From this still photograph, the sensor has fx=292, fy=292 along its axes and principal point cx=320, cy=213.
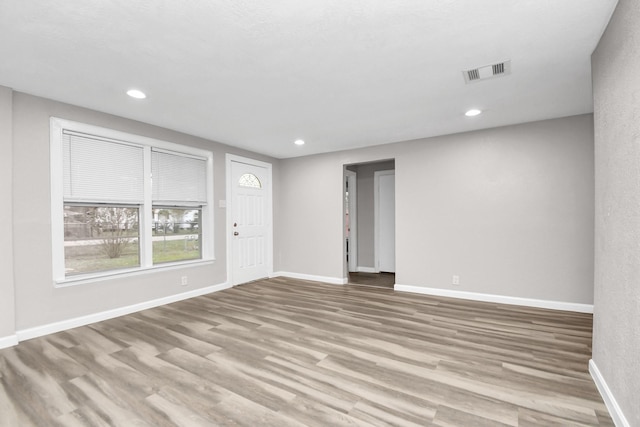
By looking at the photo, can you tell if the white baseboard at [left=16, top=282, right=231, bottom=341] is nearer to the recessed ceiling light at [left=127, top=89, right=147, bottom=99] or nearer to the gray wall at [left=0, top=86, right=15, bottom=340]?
the gray wall at [left=0, top=86, right=15, bottom=340]

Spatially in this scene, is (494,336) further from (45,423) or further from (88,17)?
(88,17)

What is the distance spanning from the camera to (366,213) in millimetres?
6469

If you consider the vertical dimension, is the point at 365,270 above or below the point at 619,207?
below

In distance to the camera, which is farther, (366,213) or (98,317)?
(366,213)

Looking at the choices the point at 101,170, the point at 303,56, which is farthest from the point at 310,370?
the point at 101,170

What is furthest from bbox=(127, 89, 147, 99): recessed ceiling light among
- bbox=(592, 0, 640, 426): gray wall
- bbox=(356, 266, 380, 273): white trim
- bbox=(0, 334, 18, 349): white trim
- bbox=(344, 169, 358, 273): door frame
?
bbox=(356, 266, 380, 273): white trim

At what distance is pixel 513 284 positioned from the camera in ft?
13.0

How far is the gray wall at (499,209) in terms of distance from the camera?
12.0 ft

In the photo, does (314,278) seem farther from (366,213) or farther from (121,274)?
(121,274)

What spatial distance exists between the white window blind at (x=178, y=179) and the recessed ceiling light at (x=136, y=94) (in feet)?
3.72

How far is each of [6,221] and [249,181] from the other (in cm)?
330

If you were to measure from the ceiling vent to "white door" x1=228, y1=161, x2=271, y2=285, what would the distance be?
384 cm

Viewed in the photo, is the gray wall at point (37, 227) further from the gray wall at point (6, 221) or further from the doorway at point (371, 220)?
the doorway at point (371, 220)

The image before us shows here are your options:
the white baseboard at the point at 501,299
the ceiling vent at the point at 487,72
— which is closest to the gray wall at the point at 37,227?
the ceiling vent at the point at 487,72
